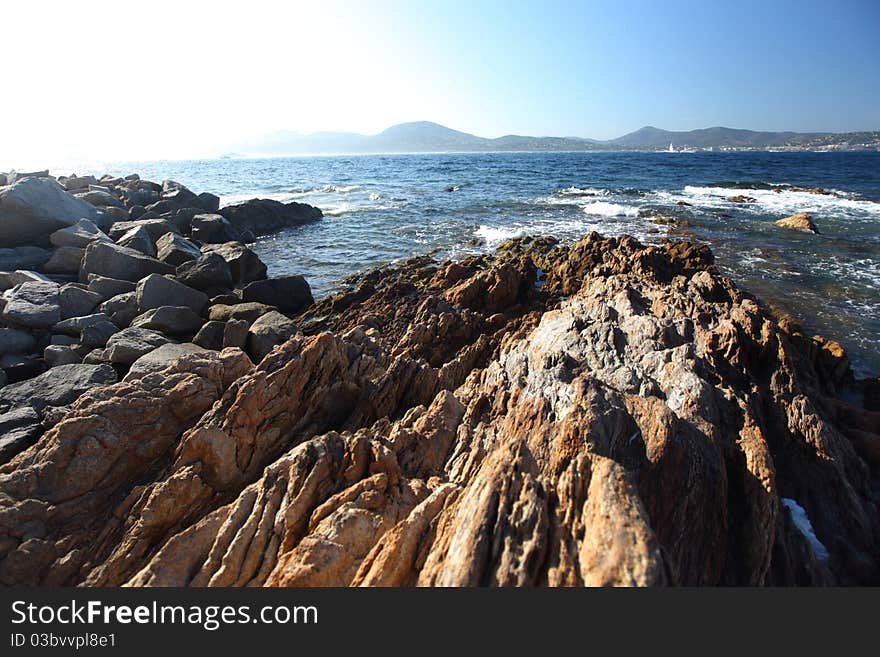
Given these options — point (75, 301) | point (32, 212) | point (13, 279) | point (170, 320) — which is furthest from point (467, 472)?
point (32, 212)

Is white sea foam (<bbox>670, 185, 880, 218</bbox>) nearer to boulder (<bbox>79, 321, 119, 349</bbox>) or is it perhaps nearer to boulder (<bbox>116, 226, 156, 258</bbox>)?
boulder (<bbox>116, 226, 156, 258</bbox>)

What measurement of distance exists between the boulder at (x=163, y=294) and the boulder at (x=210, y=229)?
38.1 ft

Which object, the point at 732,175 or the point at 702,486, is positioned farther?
the point at 732,175

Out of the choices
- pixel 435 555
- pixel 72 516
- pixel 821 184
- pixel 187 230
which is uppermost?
pixel 821 184

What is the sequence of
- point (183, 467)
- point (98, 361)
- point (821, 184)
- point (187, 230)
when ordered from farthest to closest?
1. point (821, 184)
2. point (187, 230)
3. point (98, 361)
4. point (183, 467)

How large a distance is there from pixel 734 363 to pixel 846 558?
343 centimetres

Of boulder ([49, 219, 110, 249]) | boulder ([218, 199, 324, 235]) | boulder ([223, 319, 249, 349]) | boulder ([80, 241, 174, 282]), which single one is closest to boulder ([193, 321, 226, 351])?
boulder ([223, 319, 249, 349])

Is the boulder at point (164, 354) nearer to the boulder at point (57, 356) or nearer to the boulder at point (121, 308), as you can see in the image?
the boulder at point (57, 356)

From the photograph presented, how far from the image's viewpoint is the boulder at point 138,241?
17344mm

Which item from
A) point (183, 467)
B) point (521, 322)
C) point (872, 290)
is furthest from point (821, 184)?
point (183, 467)

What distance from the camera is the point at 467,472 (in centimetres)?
497

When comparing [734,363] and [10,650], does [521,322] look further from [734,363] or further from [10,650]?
[10,650]

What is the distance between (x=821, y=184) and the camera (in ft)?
172

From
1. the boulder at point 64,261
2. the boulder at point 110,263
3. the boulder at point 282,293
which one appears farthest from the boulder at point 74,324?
the boulder at point 64,261
